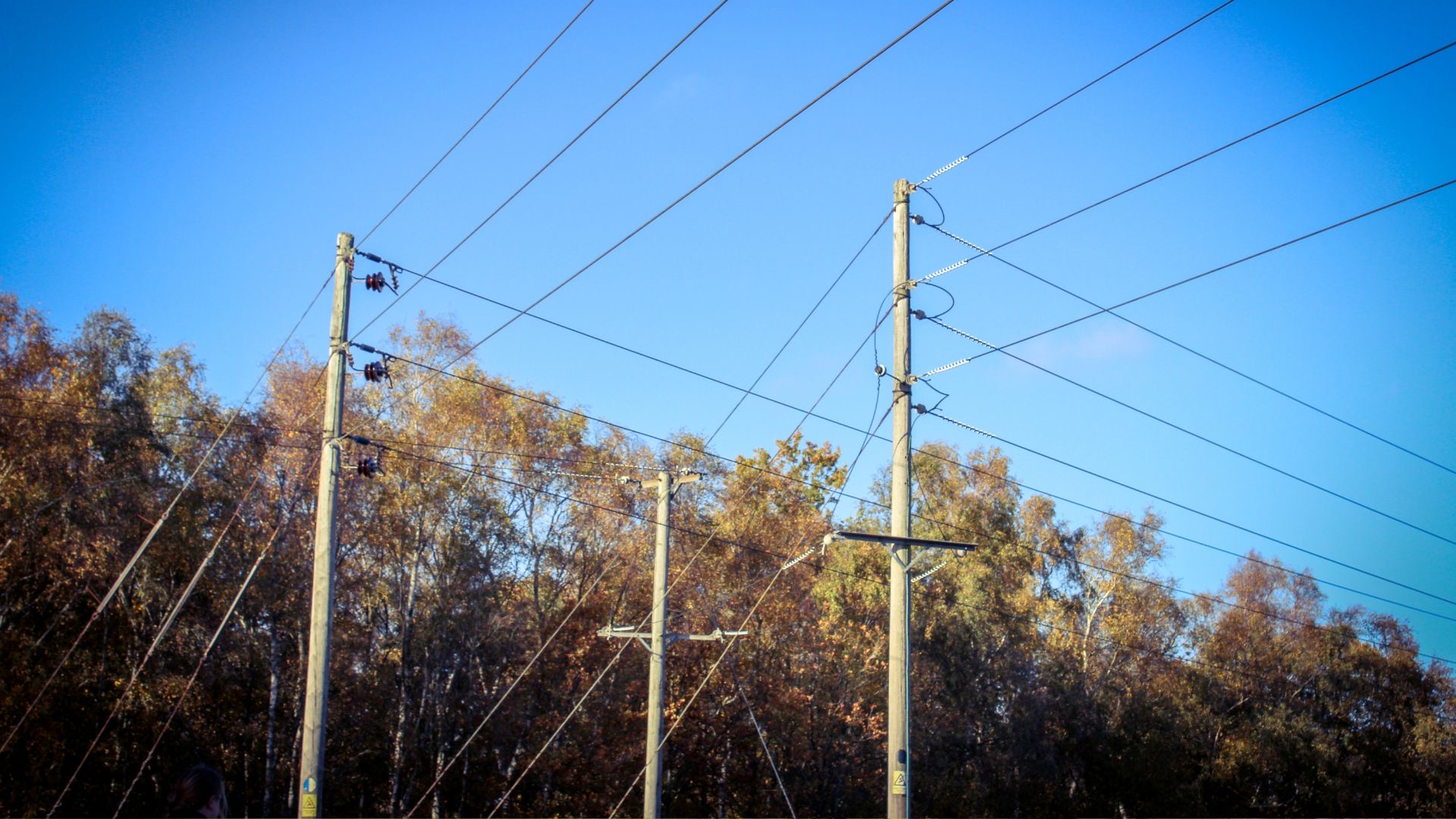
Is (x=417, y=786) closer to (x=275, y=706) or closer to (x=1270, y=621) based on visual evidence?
(x=275, y=706)

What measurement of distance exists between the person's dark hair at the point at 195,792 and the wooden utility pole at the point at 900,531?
836 cm

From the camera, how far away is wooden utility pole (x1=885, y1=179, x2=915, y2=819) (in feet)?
43.8

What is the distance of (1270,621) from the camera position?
5419cm

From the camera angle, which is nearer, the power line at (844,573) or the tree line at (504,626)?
the tree line at (504,626)

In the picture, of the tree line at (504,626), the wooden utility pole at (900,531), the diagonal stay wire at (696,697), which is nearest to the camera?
the wooden utility pole at (900,531)

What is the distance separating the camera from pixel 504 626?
108 feet

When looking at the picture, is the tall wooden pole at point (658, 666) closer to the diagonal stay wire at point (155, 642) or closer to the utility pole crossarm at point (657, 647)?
the utility pole crossarm at point (657, 647)

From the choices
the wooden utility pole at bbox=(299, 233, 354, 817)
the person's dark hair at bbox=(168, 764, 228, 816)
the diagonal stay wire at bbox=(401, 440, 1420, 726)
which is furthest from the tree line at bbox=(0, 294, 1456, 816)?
the person's dark hair at bbox=(168, 764, 228, 816)

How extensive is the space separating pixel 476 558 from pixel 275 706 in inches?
265

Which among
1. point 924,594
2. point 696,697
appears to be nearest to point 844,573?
point 924,594

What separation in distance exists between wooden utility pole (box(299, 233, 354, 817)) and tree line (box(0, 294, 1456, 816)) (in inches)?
389

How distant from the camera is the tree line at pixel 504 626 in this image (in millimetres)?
27906

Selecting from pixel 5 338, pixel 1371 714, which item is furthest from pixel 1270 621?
pixel 5 338

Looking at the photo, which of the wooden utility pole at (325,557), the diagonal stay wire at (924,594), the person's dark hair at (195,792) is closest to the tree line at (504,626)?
the diagonal stay wire at (924,594)
